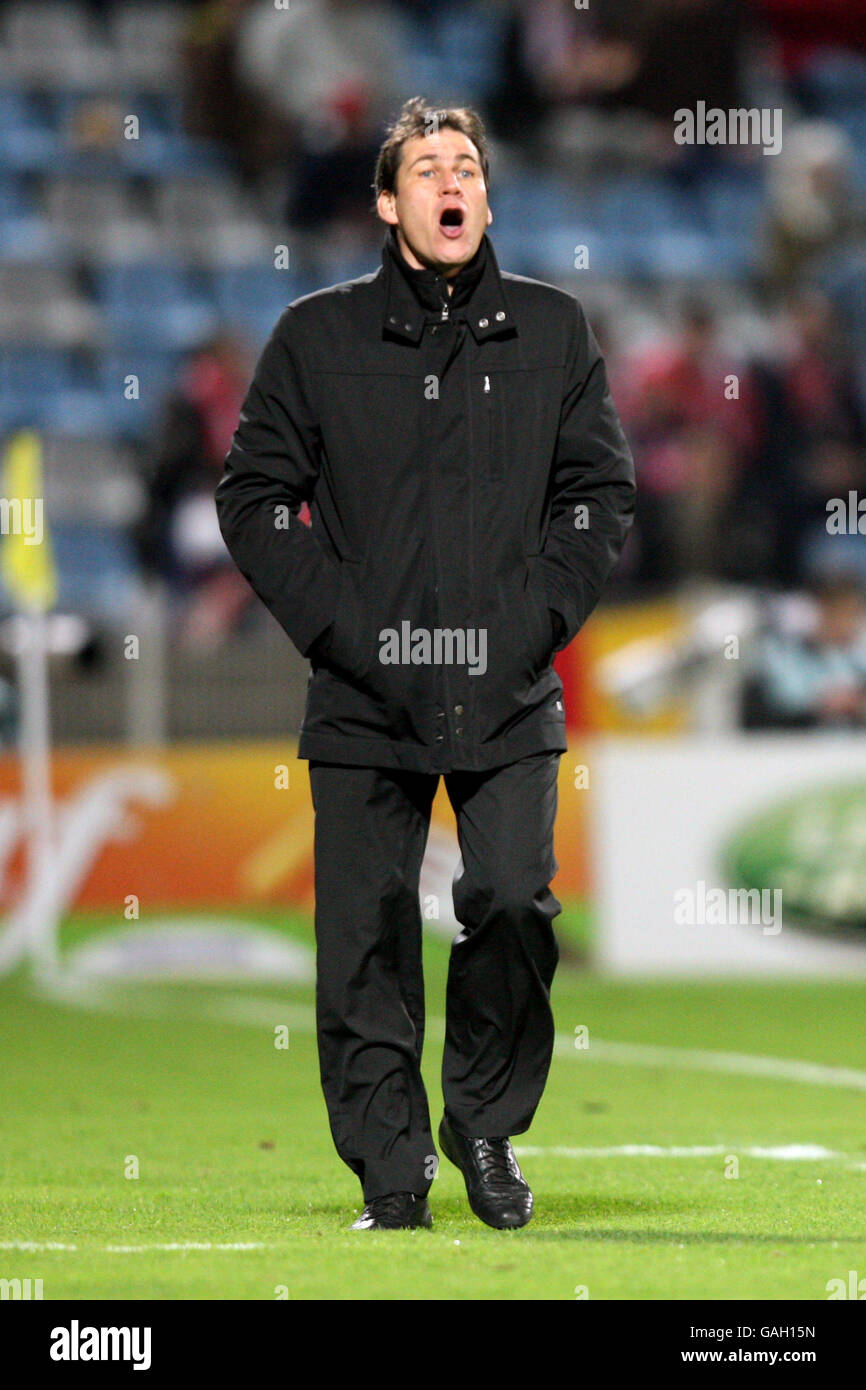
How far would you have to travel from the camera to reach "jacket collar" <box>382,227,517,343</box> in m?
4.73

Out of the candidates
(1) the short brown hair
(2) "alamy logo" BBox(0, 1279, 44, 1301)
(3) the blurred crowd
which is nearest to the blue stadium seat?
(3) the blurred crowd

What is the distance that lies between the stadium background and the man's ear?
205 centimetres

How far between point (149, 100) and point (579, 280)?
3524mm

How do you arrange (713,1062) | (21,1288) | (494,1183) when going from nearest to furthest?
1. (21,1288)
2. (494,1183)
3. (713,1062)

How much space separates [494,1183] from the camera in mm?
4730

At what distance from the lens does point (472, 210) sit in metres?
4.68

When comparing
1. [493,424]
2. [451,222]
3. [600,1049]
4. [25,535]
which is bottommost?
[600,1049]

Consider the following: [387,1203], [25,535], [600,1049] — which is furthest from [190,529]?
[387,1203]

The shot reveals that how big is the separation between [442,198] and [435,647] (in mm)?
900

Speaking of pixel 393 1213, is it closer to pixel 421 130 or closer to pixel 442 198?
pixel 442 198

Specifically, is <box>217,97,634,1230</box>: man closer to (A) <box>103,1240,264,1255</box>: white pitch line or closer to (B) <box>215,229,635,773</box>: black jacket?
(B) <box>215,229,635,773</box>: black jacket
